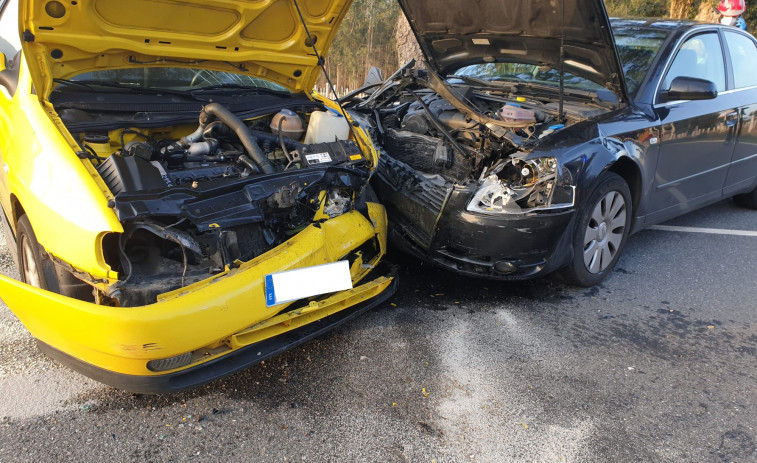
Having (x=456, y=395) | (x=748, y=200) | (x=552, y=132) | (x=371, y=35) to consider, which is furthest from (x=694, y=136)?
(x=371, y=35)

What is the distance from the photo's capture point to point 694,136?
396cm

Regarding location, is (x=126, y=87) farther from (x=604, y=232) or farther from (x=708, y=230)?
(x=708, y=230)

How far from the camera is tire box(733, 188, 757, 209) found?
212 inches

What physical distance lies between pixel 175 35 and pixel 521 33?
7.35 feet

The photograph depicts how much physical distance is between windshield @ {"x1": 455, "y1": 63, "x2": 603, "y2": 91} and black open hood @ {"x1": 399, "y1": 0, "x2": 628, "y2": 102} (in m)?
0.09

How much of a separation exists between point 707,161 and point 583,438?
2956mm

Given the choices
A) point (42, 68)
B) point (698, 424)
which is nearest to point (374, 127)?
point (42, 68)

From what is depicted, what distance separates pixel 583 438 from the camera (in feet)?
7.25

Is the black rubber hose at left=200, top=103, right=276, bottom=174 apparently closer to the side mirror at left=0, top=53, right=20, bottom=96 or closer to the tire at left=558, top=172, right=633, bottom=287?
the side mirror at left=0, top=53, right=20, bottom=96

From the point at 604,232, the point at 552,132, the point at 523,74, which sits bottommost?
the point at 604,232

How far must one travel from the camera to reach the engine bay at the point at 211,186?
225 centimetres

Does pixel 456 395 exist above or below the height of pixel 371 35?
below

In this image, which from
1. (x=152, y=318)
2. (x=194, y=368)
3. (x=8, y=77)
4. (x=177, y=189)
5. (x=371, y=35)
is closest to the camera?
(x=152, y=318)

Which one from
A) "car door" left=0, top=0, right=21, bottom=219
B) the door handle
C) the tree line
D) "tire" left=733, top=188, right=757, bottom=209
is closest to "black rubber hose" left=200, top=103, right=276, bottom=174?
"car door" left=0, top=0, right=21, bottom=219
